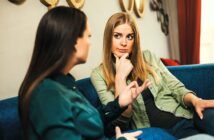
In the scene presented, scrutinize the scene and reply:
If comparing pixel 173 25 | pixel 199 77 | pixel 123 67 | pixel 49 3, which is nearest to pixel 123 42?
pixel 123 67

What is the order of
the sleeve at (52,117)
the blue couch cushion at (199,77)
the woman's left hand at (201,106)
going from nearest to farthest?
1. the sleeve at (52,117)
2. the woman's left hand at (201,106)
3. the blue couch cushion at (199,77)

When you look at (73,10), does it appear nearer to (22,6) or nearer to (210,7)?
(22,6)

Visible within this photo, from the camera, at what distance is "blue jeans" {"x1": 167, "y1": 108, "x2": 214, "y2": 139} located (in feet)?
5.49

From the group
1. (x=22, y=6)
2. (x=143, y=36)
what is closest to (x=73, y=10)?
(x=22, y=6)

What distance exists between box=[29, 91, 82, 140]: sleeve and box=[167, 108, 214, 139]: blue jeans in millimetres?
954

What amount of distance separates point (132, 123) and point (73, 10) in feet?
3.55

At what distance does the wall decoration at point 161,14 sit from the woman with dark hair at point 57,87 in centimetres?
272

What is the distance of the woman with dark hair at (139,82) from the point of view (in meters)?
1.84

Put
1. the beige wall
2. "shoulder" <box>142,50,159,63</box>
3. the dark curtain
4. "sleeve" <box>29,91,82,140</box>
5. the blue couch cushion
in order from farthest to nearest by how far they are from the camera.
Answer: the dark curtain, the blue couch cushion, "shoulder" <box>142,50,159,63</box>, the beige wall, "sleeve" <box>29,91,82,140</box>

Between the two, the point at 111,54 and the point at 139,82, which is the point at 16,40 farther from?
the point at 139,82

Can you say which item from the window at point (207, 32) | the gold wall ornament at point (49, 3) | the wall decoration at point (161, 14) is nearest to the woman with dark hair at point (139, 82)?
the gold wall ornament at point (49, 3)

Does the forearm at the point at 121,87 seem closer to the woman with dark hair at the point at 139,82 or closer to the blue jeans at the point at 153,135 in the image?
the woman with dark hair at the point at 139,82

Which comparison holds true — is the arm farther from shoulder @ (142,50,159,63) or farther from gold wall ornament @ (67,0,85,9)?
gold wall ornament @ (67,0,85,9)

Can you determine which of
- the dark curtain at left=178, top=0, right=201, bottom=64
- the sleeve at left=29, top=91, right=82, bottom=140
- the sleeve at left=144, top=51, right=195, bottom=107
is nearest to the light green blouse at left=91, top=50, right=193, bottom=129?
the sleeve at left=144, top=51, right=195, bottom=107
